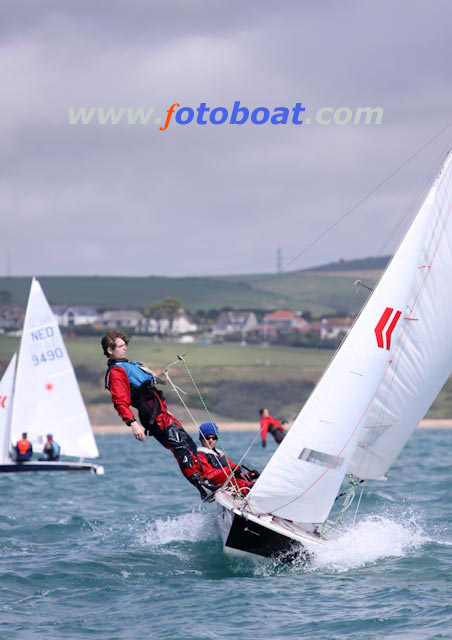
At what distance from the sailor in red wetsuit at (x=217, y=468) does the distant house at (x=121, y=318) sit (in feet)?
460

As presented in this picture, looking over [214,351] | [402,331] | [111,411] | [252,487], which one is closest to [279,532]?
[252,487]

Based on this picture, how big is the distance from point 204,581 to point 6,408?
15.8 m

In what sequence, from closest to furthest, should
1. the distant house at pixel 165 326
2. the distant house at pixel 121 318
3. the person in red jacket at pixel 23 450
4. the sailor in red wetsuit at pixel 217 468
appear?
the sailor in red wetsuit at pixel 217 468
the person in red jacket at pixel 23 450
the distant house at pixel 165 326
the distant house at pixel 121 318

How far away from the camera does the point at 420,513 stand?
1702 centimetres

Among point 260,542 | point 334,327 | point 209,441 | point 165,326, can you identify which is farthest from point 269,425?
point 165,326

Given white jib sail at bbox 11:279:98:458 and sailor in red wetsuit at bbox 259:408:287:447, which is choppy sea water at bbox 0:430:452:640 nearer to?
sailor in red wetsuit at bbox 259:408:287:447

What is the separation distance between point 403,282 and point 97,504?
33.4ft

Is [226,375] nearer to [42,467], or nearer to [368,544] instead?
[42,467]

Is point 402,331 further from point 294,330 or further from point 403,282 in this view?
point 294,330

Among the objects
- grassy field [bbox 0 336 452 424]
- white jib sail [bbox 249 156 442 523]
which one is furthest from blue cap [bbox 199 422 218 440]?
grassy field [bbox 0 336 452 424]

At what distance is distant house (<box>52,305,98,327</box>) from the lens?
15612cm

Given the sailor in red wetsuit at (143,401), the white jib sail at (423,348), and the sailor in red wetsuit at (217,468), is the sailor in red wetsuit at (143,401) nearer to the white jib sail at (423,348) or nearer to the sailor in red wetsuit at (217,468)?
the sailor in red wetsuit at (217,468)

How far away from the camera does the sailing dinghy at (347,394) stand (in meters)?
11.9

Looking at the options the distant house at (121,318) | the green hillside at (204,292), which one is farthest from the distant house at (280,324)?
the distant house at (121,318)
